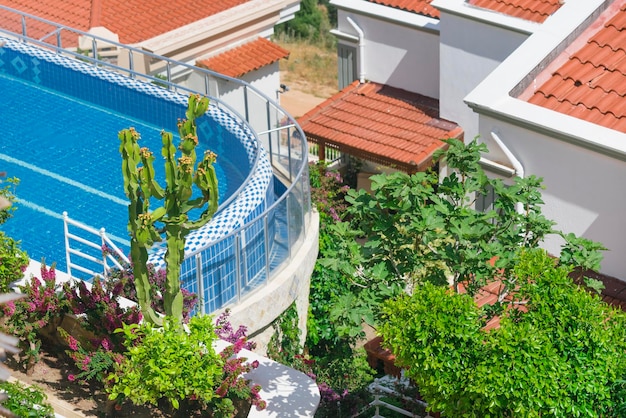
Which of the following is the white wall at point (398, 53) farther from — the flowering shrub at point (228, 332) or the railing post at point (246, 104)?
the flowering shrub at point (228, 332)

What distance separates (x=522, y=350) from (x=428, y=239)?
192 centimetres

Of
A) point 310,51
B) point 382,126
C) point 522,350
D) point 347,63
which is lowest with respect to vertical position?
point 310,51

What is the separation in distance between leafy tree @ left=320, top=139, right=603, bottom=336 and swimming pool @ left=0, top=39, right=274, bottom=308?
289cm

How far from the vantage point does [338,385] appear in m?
16.3

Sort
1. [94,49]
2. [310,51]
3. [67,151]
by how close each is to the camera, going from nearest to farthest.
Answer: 1. [67,151]
2. [94,49]
3. [310,51]

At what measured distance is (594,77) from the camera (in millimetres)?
15875

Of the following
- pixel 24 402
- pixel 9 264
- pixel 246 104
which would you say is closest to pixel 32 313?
pixel 9 264

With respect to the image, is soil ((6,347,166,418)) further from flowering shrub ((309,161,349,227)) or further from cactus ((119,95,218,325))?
flowering shrub ((309,161,349,227))

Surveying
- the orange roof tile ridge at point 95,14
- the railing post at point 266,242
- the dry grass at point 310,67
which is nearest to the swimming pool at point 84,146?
the railing post at point 266,242

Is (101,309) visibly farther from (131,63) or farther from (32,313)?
(131,63)

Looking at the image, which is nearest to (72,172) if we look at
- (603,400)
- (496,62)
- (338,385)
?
(338,385)

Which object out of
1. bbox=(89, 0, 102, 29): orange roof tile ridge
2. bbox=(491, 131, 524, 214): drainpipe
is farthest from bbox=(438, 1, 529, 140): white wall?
bbox=(89, 0, 102, 29): orange roof tile ridge

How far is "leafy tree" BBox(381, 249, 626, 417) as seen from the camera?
10.4 m

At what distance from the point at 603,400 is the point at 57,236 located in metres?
9.23
